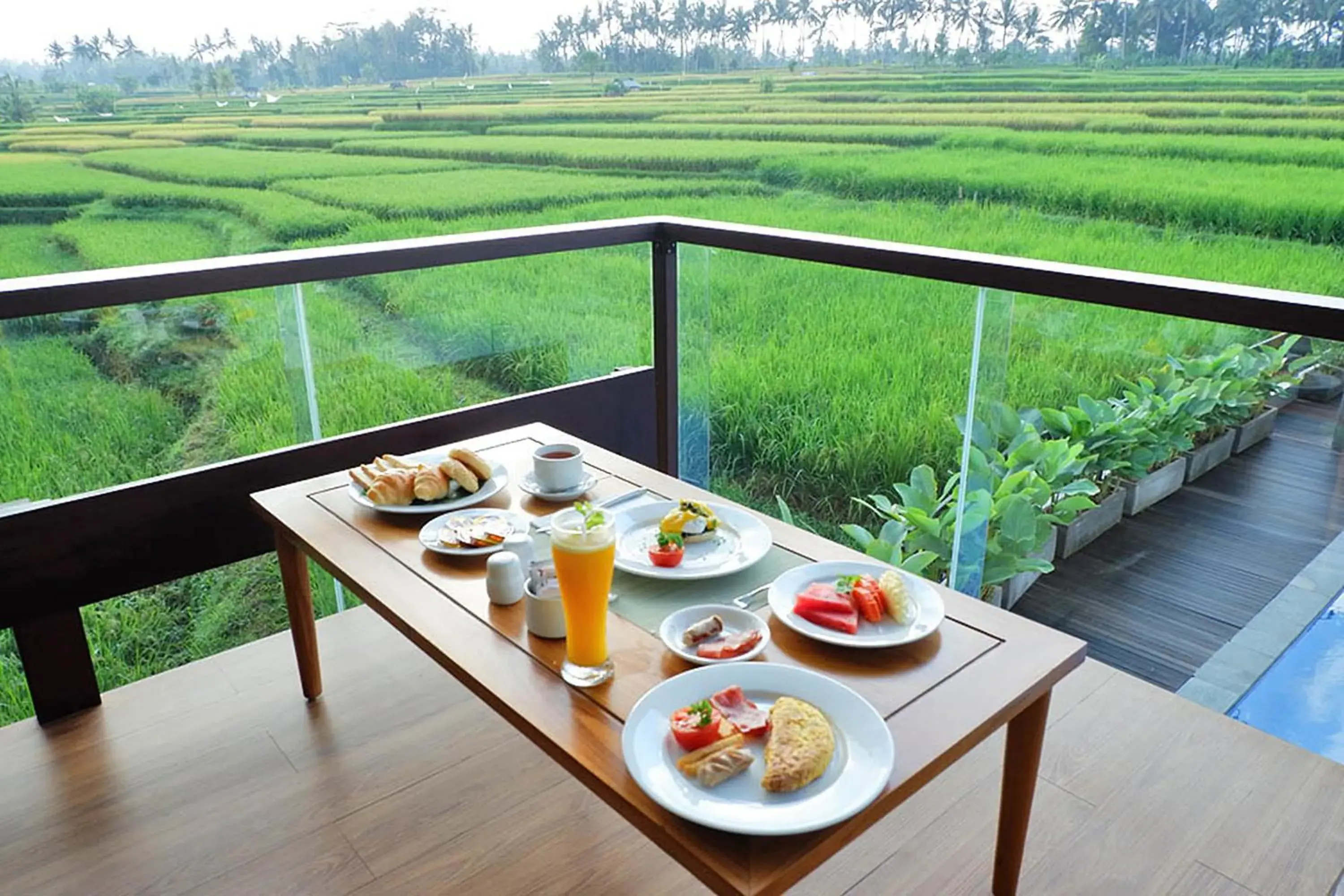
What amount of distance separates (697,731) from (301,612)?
1.14 meters

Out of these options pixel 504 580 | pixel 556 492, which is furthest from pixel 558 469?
pixel 504 580

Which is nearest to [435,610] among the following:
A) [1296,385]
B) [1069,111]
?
[1296,385]

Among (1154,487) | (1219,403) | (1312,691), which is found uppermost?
Result: (1219,403)

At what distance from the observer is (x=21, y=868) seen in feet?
4.94

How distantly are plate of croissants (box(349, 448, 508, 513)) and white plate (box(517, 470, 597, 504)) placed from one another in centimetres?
4

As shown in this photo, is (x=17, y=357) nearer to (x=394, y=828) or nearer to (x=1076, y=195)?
(x=394, y=828)

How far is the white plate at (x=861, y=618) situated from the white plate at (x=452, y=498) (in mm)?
571

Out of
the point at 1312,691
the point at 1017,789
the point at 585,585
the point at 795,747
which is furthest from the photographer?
the point at 1312,691

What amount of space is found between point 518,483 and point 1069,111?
7389 mm

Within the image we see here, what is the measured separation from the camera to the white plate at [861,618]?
1.16m

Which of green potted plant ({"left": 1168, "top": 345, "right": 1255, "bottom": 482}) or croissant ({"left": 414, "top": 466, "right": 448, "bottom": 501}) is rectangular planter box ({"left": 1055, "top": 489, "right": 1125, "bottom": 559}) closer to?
green potted plant ({"left": 1168, "top": 345, "right": 1255, "bottom": 482})

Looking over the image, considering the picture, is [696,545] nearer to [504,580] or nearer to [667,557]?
[667,557]

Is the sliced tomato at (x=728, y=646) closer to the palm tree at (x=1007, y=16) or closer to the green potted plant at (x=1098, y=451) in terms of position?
the green potted plant at (x=1098, y=451)

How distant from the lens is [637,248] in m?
2.64
